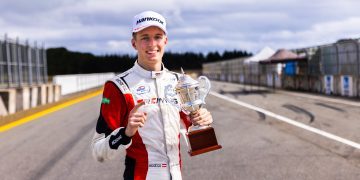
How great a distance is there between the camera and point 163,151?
284 cm

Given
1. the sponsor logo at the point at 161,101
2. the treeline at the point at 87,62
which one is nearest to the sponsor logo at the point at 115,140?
the sponsor logo at the point at 161,101

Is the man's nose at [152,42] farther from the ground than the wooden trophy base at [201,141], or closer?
farther from the ground

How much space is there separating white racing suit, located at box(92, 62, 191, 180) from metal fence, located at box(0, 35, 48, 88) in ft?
60.5

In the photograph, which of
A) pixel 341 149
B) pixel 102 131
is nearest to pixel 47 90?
pixel 341 149

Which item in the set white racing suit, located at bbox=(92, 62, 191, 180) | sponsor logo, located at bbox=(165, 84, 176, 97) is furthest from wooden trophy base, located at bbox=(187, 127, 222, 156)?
sponsor logo, located at bbox=(165, 84, 176, 97)

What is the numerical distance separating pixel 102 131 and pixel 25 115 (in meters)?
15.1

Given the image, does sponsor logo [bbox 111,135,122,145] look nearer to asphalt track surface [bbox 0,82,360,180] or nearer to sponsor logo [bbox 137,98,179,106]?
sponsor logo [bbox 137,98,179,106]

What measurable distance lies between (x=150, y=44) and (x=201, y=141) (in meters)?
0.66

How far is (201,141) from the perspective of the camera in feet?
9.09

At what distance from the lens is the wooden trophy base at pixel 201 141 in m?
2.74

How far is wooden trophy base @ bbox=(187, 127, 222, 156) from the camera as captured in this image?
2.74 meters

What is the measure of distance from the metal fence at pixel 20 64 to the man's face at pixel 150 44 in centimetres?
1851

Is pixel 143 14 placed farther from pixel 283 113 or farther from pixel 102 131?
pixel 283 113

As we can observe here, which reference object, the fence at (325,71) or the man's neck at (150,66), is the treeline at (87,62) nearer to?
the fence at (325,71)
